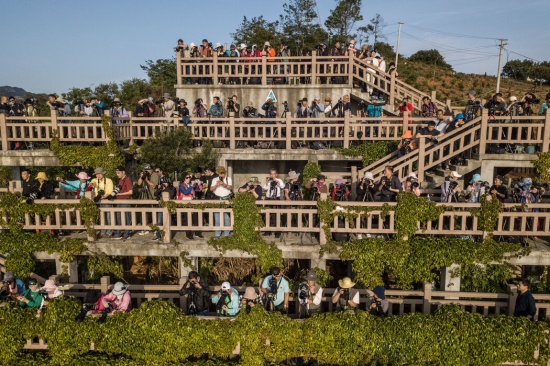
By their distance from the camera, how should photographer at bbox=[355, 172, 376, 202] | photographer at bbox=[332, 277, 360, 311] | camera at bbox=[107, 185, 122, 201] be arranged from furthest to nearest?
1. photographer at bbox=[355, 172, 376, 202]
2. camera at bbox=[107, 185, 122, 201]
3. photographer at bbox=[332, 277, 360, 311]

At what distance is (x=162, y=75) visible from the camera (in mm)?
38219

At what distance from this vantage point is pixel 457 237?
10.5 m

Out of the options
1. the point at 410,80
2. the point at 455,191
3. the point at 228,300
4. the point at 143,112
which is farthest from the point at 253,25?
the point at 228,300

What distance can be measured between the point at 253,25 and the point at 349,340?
107 feet

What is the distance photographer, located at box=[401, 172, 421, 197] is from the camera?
34.3 feet

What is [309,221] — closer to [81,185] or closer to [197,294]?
[197,294]

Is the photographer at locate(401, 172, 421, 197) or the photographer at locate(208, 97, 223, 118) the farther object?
the photographer at locate(208, 97, 223, 118)

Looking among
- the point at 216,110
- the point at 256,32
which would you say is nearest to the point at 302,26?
the point at 256,32

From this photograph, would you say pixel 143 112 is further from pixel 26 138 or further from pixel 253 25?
pixel 253 25

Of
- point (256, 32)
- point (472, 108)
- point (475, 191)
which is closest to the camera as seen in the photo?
point (475, 191)

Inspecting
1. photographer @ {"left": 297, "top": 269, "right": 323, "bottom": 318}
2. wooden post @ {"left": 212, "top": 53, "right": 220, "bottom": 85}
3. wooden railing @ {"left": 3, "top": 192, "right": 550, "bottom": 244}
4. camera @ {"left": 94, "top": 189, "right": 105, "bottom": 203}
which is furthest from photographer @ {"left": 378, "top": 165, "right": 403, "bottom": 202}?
wooden post @ {"left": 212, "top": 53, "right": 220, "bottom": 85}

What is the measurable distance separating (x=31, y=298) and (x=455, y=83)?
39175mm

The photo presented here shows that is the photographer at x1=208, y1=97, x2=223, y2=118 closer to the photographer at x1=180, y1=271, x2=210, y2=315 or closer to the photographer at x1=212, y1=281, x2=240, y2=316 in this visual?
the photographer at x1=180, y1=271, x2=210, y2=315

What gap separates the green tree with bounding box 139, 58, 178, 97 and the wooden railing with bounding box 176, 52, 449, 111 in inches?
668
